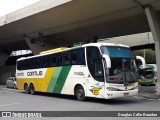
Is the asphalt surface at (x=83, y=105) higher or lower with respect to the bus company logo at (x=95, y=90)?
lower

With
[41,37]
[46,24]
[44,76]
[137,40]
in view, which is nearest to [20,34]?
[41,37]

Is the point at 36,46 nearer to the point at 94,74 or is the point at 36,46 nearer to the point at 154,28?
the point at 154,28

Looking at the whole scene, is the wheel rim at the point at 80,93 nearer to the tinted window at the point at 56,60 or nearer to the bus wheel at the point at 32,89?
the tinted window at the point at 56,60

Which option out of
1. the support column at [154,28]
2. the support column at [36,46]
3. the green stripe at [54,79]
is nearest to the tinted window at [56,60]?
the green stripe at [54,79]

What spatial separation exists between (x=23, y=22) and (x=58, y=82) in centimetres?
1514

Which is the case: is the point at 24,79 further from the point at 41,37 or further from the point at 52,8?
the point at 41,37

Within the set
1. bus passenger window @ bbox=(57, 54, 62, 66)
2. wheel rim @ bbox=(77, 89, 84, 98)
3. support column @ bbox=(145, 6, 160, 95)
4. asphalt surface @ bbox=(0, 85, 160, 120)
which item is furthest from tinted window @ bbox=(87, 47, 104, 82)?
support column @ bbox=(145, 6, 160, 95)

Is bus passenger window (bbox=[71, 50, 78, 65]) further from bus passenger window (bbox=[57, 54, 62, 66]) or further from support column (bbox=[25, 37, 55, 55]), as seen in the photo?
support column (bbox=[25, 37, 55, 55])

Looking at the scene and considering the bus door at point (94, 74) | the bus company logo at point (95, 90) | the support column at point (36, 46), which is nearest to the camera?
the bus door at point (94, 74)

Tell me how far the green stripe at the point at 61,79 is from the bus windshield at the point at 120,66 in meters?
3.35

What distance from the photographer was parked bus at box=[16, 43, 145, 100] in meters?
15.2

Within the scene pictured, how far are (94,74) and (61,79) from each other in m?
3.63

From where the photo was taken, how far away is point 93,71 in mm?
15984

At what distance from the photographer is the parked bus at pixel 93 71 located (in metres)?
15.2
